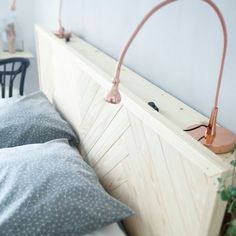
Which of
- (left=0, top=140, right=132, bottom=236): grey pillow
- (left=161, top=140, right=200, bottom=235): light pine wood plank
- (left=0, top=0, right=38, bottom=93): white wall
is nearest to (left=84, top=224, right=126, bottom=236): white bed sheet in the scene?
(left=0, top=140, right=132, bottom=236): grey pillow

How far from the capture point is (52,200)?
106cm

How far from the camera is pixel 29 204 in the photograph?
105 cm

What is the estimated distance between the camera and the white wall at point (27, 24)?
2979 mm

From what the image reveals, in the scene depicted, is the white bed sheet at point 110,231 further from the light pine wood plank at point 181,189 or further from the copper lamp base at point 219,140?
A: the copper lamp base at point 219,140

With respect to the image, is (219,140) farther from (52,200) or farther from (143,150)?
(52,200)

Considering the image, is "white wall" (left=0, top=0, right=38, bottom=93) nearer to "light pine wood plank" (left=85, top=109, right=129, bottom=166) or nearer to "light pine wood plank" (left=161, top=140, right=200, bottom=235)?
"light pine wood plank" (left=85, top=109, right=129, bottom=166)

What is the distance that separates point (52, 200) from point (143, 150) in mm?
348

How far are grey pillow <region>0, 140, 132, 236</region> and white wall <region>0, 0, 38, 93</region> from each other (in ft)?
6.91

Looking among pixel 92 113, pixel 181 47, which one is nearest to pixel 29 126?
pixel 92 113

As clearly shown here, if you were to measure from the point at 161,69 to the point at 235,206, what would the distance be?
2.15ft

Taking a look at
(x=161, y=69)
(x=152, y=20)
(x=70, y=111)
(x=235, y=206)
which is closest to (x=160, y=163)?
(x=235, y=206)

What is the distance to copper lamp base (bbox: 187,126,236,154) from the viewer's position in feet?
2.83

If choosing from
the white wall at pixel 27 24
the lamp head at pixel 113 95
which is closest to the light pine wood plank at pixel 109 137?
the lamp head at pixel 113 95

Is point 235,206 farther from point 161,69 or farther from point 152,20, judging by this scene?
A: point 152,20
